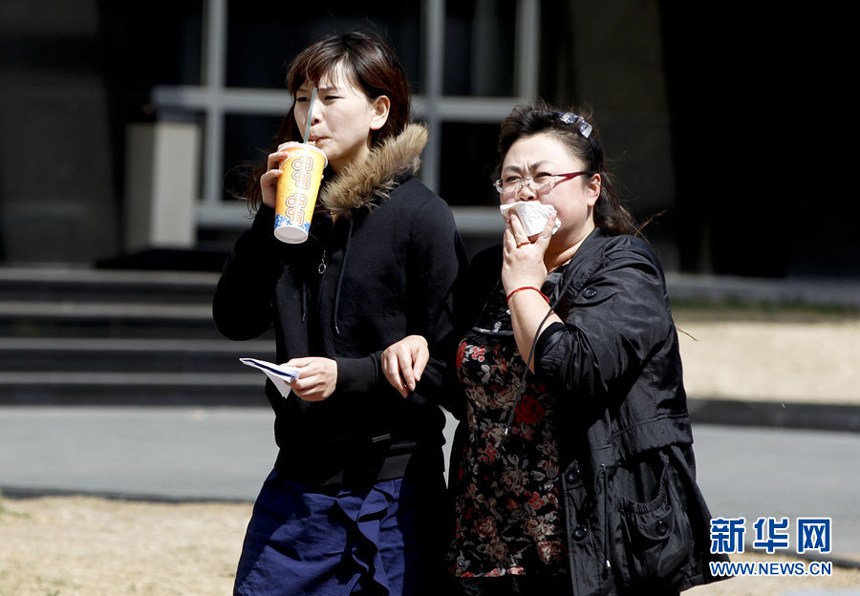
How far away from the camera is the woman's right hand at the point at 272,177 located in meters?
2.79

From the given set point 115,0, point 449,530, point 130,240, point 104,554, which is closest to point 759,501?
point 104,554

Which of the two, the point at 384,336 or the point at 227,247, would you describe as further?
the point at 227,247

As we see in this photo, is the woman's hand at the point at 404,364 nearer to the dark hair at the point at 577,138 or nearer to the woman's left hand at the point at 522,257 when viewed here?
the woman's left hand at the point at 522,257

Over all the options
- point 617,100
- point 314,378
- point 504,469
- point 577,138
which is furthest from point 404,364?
point 617,100

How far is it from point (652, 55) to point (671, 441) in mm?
13931

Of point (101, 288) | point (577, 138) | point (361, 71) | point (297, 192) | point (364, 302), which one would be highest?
point (361, 71)

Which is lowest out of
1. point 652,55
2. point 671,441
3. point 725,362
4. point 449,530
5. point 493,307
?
point 725,362

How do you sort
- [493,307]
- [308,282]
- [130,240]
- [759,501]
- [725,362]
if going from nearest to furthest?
[493,307] < [308,282] < [759,501] < [725,362] < [130,240]

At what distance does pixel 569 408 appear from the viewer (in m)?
2.54

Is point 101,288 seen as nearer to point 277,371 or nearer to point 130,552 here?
point 130,552

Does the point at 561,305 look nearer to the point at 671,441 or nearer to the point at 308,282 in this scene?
the point at 671,441

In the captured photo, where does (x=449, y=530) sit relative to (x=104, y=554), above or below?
above

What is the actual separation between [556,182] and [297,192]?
60cm

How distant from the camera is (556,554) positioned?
100.0 inches
